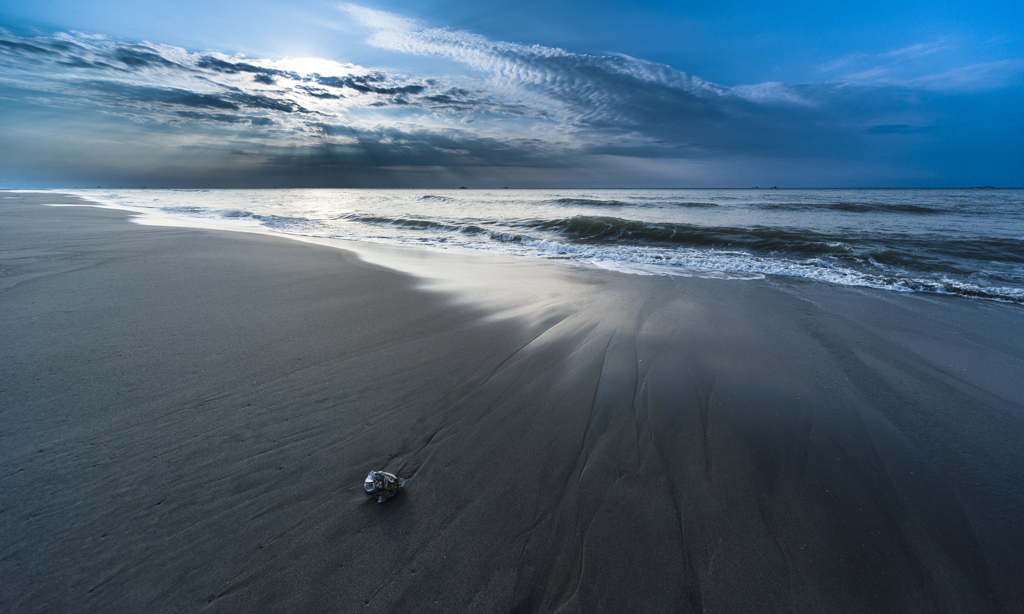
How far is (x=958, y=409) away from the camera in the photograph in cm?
292

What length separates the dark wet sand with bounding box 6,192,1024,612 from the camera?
1.56 metres

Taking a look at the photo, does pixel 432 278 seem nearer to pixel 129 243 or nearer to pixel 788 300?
pixel 788 300

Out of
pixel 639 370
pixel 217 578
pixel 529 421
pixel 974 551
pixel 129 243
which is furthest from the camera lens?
pixel 129 243

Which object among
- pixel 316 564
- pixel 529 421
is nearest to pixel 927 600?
pixel 529 421

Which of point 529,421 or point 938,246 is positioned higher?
point 938,246

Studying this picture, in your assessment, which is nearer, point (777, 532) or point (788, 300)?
point (777, 532)

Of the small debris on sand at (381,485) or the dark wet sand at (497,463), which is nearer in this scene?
the dark wet sand at (497,463)

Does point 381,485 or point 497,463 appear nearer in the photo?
point 381,485

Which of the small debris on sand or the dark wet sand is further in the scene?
the small debris on sand

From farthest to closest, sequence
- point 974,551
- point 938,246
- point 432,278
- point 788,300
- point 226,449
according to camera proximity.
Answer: point 938,246 → point 432,278 → point 788,300 → point 226,449 → point 974,551

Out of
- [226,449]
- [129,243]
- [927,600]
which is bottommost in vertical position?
[927,600]

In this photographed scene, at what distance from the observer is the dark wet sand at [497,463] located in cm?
156

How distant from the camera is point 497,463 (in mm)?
2260

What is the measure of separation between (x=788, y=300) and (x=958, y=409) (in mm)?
3177
